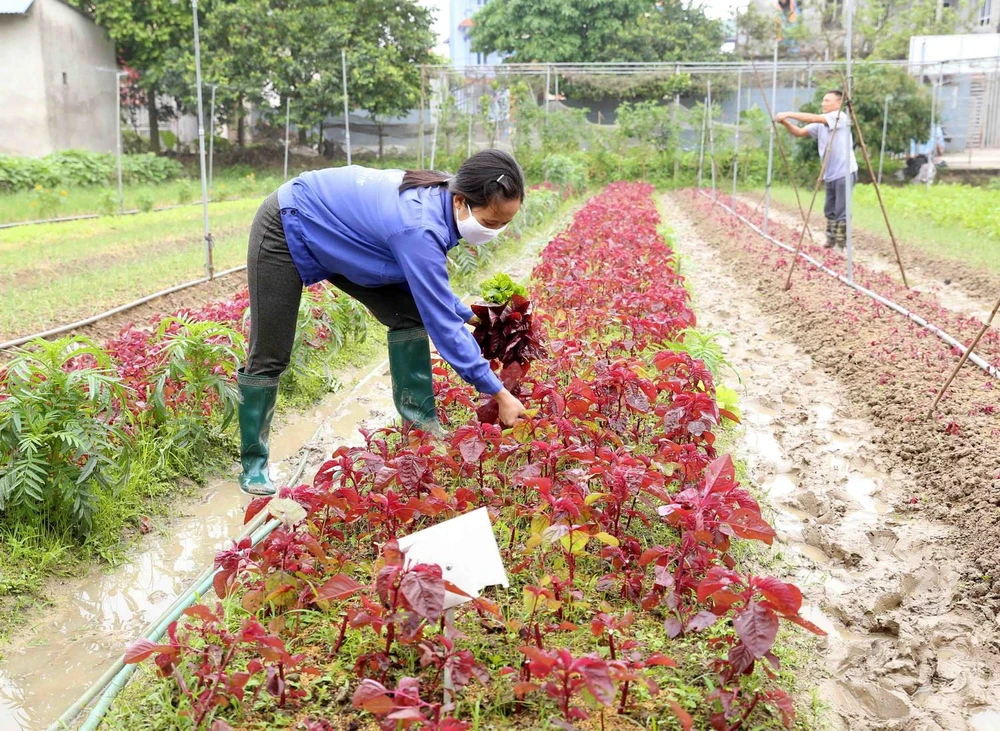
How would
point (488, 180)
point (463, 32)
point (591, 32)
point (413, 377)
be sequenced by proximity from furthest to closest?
1. point (463, 32)
2. point (591, 32)
3. point (413, 377)
4. point (488, 180)

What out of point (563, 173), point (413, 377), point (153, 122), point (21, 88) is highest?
point (21, 88)

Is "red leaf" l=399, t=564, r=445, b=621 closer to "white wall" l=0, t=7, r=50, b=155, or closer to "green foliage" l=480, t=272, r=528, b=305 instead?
"green foliage" l=480, t=272, r=528, b=305

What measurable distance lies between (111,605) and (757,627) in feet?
6.95

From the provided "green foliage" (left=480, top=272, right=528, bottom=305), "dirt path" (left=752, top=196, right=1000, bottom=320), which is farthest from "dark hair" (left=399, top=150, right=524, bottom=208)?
"dirt path" (left=752, top=196, right=1000, bottom=320)

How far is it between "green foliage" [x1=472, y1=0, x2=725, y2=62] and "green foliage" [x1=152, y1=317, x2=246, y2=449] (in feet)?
103

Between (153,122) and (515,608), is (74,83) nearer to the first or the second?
(153,122)

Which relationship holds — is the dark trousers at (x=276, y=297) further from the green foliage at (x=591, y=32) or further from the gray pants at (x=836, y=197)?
the green foliage at (x=591, y=32)

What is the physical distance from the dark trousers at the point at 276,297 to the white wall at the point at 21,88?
1686cm

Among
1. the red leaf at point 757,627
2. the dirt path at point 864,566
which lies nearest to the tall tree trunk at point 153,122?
the dirt path at point 864,566

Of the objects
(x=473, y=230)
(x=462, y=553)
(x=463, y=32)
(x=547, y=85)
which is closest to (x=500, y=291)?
(x=473, y=230)

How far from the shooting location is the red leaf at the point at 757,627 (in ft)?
6.21

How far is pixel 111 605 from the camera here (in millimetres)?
2938

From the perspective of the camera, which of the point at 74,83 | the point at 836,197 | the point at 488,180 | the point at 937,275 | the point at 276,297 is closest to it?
the point at 488,180

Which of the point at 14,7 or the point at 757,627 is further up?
the point at 14,7
